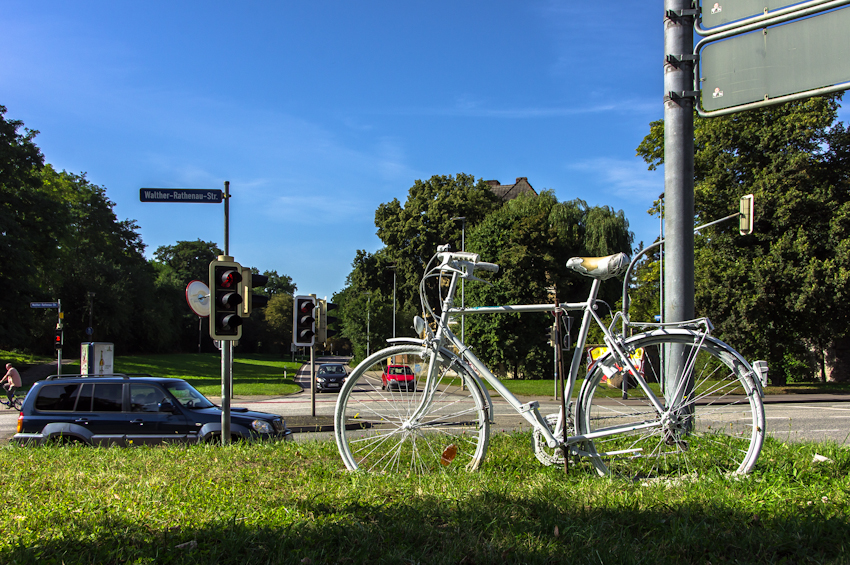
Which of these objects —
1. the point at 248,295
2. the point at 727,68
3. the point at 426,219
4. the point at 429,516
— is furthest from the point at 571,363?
the point at 426,219

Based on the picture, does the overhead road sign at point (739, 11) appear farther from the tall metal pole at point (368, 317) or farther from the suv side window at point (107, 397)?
the tall metal pole at point (368, 317)

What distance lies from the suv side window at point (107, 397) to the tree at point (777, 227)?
2429cm

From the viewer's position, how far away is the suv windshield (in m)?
9.74

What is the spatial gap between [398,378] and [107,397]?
7.16 m

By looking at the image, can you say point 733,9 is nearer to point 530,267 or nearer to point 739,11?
point 739,11

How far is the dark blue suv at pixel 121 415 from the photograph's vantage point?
928cm

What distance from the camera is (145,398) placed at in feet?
31.5

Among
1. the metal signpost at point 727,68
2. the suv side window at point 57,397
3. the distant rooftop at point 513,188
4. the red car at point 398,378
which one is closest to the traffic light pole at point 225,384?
the suv side window at point 57,397

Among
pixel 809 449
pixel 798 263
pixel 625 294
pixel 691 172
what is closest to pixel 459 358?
pixel 625 294

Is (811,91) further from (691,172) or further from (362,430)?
(362,430)

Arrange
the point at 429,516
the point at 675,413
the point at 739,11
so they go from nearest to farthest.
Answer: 1. the point at 429,516
2. the point at 675,413
3. the point at 739,11

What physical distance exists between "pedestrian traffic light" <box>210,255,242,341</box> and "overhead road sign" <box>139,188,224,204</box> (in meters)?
1.13

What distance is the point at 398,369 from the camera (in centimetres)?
435

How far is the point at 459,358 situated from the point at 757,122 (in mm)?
27557
